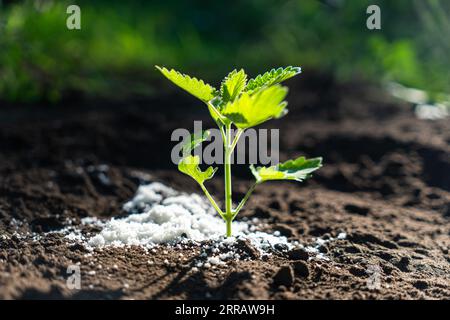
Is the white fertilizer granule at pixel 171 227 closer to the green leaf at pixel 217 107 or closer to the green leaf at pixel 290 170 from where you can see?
the green leaf at pixel 290 170

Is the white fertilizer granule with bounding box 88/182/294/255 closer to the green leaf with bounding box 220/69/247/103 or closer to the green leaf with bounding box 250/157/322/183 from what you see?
the green leaf with bounding box 250/157/322/183

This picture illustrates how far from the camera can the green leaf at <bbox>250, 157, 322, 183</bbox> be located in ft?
6.37

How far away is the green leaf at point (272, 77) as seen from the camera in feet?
6.10

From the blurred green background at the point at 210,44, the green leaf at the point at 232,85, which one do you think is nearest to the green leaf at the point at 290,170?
the green leaf at the point at 232,85

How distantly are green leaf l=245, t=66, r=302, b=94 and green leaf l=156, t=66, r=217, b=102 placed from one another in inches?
5.1

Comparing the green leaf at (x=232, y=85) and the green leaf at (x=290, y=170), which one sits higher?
the green leaf at (x=232, y=85)

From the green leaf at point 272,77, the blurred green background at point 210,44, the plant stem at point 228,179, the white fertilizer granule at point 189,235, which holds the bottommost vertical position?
the white fertilizer granule at point 189,235

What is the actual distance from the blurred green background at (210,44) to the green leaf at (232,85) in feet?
6.92

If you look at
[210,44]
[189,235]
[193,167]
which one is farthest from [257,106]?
[210,44]

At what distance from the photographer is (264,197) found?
282 centimetres

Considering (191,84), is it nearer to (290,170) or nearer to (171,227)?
(290,170)

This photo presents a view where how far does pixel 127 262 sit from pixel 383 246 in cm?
94

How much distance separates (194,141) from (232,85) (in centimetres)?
22
